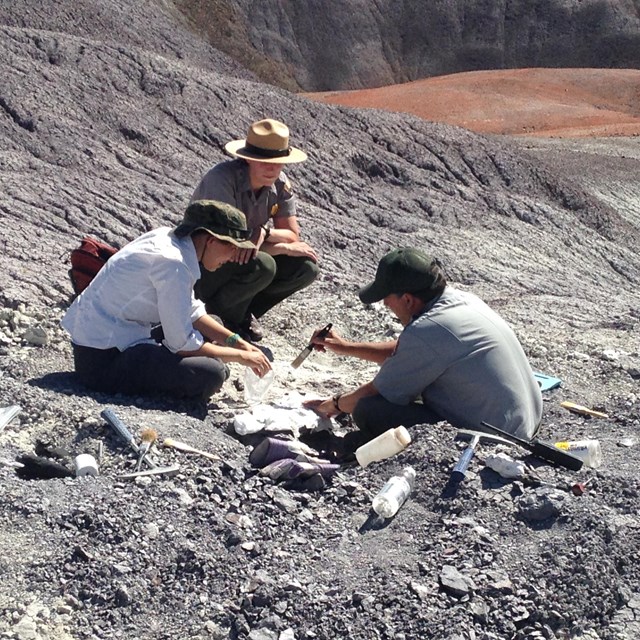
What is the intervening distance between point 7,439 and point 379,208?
7.03 meters

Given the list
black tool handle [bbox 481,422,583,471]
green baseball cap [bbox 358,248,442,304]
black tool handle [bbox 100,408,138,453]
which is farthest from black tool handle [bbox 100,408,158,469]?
black tool handle [bbox 481,422,583,471]

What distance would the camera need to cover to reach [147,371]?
17.1ft

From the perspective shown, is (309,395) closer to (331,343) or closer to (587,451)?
(331,343)

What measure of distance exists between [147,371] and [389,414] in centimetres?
123

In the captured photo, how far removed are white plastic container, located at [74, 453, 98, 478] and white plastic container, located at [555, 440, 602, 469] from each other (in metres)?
2.05

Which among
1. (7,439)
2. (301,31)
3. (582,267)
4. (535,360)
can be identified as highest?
(7,439)

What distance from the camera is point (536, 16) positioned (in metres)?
38.1

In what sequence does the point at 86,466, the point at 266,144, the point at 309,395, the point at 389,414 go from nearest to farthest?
the point at 86,466 → the point at 389,414 → the point at 309,395 → the point at 266,144

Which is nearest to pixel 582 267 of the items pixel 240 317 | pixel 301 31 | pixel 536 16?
pixel 240 317

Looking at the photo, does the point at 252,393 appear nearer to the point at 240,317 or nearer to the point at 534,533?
the point at 240,317

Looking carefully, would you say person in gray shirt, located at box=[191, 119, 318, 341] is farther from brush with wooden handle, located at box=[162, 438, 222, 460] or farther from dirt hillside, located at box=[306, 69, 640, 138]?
dirt hillside, located at box=[306, 69, 640, 138]

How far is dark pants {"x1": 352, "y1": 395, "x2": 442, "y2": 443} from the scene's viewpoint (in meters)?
4.89

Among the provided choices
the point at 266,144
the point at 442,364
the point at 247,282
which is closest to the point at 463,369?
the point at 442,364

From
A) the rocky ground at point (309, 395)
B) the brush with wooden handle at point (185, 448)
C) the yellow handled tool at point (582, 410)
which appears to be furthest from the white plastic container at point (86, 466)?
the yellow handled tool at point (582, 410)
